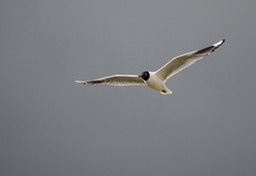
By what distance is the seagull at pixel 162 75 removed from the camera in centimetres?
1438

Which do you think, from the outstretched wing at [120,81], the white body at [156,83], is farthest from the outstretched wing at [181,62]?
the outstretched wing at [120,81]

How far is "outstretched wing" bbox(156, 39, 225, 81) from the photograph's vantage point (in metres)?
14.2

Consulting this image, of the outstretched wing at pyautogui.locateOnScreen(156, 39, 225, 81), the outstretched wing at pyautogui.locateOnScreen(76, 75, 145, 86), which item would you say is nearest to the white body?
the outstretched wing at pyautogui.locateOnScreen(156, 39, 225, 81)

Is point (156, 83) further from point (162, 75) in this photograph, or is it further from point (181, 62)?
point (181, 62)

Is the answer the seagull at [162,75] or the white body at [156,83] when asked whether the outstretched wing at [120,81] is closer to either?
the seagull at [162,75]

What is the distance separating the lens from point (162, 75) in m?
15.2

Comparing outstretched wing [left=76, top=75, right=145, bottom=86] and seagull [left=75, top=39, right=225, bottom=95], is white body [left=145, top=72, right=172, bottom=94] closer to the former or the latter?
seagull [left=75, top=39, right=225, bottom=95]

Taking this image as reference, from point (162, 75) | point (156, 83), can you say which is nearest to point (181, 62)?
point (162, 75)

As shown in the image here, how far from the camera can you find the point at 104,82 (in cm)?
1606

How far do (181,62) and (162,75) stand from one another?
703 millimetres

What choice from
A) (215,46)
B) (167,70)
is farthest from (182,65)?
(215,46)

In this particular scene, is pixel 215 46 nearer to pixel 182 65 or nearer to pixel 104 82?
pixel 182 65

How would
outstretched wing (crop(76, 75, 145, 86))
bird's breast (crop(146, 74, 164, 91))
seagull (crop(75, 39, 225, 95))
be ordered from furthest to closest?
outstretched wing (crop(76, 75, 145, 86)) → bird's breast (crop(146, 74, 164, 91)) → seagull (crop(75, 39, 225, 95))

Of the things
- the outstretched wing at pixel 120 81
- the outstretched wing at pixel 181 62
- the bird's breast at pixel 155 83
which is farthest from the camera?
the outstretched wing at pixel 120 81
